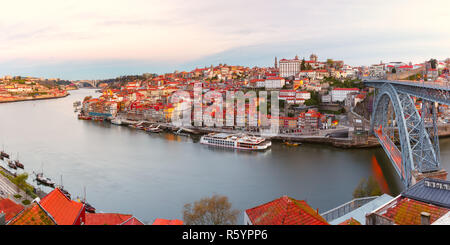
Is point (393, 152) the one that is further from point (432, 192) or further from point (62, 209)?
point (62, 209)

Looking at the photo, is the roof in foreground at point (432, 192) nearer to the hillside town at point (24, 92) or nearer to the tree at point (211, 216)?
the tree at point (211, 216)

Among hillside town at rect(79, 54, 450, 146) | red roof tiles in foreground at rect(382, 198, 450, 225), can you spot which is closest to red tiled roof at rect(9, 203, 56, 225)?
red roof tiles in foreground at rect(382, 198, 450, 225)

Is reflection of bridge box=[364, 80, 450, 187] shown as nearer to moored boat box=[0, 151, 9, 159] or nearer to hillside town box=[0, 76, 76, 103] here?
moored boat box=[0, 151, 9, 159]

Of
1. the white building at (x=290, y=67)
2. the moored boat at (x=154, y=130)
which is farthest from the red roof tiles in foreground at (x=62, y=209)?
the white building at (x=290, y=67)

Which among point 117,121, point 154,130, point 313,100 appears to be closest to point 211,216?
point 154,130
